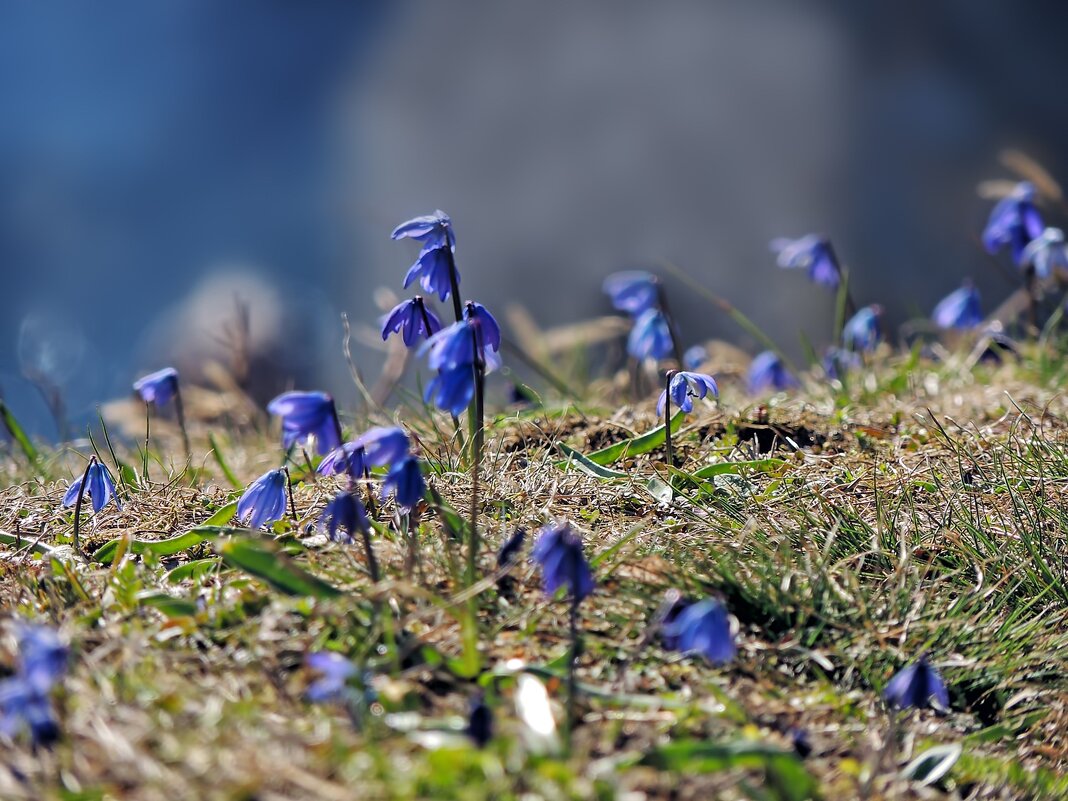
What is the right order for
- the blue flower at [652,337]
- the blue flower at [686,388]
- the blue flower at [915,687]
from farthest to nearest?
1. the blue flower at [652,337]
2. the blue flower at [686,388]
3. the blue flower at [915,687]

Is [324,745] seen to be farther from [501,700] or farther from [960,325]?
[960,325]

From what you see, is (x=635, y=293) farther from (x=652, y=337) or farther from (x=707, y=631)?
(x=707, y=631)

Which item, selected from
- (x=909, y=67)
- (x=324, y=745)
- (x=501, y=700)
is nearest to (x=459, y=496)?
(x=501, y=700)

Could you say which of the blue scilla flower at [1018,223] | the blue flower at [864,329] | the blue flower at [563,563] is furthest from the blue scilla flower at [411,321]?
the blue scilla flower at [1018,223]

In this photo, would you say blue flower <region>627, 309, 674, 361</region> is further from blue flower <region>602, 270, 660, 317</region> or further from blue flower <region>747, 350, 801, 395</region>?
blue flower <region>747, 350, 801, 395</region>

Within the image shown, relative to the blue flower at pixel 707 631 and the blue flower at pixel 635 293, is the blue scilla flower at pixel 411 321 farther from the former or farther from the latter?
the blue flower at pixel 635 293

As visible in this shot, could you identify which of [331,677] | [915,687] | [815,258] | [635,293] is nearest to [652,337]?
[635,293]
